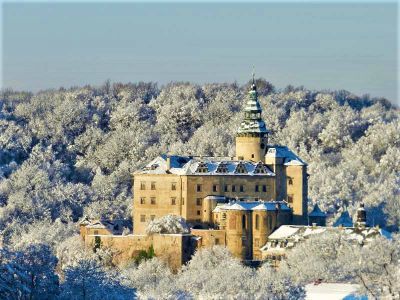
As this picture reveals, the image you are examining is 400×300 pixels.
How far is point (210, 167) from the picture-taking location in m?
138

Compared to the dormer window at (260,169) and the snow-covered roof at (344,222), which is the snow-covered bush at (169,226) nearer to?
the dormer window at (260,169)

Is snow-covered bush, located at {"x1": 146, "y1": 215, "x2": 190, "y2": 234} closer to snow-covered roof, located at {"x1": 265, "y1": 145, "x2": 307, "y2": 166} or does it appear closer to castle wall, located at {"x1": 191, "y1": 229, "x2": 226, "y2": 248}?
castle wall, located at {"x1": 191, "y1": 229, "x2": 226, "y2": 248}

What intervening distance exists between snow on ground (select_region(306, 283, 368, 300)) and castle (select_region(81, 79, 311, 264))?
17654mm

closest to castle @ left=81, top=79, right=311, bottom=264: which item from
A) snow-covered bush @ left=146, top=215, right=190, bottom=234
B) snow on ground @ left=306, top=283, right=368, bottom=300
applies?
snow-covered bush @ left=146, top=215, right=190, bottom=234

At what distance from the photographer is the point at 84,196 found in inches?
6683

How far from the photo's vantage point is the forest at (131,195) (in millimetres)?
110250

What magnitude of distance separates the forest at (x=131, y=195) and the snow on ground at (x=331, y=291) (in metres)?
0.91

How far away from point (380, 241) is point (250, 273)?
7.02 metres

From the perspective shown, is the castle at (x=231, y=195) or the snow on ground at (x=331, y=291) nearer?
the snow on ground at (x=331, y=291)

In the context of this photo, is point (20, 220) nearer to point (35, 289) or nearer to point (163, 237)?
point (163, 237)

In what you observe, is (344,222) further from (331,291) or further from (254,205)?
(331,291)

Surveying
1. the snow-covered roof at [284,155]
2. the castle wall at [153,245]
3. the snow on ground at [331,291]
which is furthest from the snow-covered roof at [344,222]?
the snow on ground at [331,291]

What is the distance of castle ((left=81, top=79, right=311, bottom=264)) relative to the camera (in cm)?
13225

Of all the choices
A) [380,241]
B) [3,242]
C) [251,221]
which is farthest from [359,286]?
[3,242]
